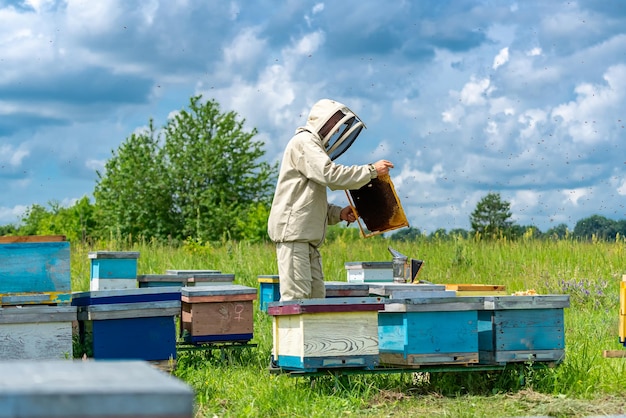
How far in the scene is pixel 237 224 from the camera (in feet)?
98.6

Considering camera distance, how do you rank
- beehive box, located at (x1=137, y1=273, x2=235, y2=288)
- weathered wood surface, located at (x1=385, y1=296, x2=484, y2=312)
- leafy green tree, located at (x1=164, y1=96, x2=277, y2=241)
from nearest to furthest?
weathered wood surface, located at (x1=385, y1=296, x2=484, y2=312) < beehive box, located at (x1=137, y1=273, x2=235, y2=288) < leafy green tree, located at (x1=164, y1=96, x2=277, y2=241)

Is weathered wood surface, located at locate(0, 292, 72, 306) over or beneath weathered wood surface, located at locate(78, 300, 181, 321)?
over

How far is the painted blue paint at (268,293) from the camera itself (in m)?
8.79

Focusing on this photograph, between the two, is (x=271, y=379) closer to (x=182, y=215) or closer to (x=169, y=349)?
(x=169, y=349)

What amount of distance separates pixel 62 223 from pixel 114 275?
30.5 m

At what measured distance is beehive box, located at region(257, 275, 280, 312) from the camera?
8.77 meters

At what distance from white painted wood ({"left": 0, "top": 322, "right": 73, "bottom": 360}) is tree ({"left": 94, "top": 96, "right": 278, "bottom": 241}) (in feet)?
86.2

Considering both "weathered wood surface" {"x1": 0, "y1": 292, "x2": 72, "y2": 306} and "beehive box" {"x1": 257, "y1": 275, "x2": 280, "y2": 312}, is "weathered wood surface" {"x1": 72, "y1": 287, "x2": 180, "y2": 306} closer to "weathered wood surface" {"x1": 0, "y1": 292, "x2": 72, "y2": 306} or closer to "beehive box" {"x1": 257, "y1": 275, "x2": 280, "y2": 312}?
"weathered wood surface" {"x1": 0, "y1": 292, "x2": 72, "y2": 306}

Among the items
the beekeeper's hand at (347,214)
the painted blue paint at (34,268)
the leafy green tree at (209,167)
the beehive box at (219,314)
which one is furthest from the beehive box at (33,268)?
the leafy green tree at (209,167)

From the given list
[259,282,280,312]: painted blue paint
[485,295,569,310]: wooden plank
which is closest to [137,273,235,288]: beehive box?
[259,282,280,312]: painted blue paint

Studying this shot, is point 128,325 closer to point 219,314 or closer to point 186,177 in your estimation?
point 219,314

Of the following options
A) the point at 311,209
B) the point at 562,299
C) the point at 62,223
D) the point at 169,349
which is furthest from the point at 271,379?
the point at 62,223

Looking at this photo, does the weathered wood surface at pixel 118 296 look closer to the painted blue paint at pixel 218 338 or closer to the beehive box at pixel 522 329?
the painted blue paint at pixel 218 338

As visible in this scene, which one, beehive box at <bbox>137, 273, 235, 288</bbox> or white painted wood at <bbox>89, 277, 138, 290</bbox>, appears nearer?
beehive box at <bbox>137, 273, 235, 288</bbox>
